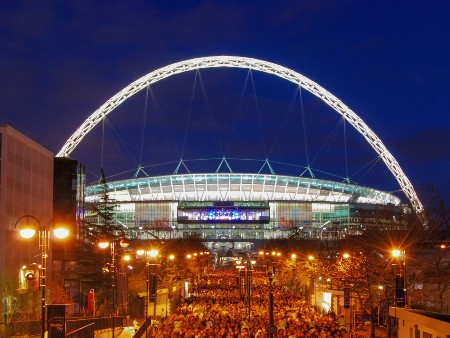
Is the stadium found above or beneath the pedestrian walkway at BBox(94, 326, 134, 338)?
above

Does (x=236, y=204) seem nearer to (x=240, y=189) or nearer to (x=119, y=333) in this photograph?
(x=240, y=189)

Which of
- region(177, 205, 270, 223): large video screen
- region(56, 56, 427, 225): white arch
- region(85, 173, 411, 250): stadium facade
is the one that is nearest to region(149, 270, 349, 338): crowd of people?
region(56, 56, 427, 225): white arch

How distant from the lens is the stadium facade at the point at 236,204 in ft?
558

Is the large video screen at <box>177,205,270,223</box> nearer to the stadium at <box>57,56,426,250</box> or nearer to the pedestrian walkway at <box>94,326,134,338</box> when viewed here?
the stadium at <box>57,56,426,250</box>

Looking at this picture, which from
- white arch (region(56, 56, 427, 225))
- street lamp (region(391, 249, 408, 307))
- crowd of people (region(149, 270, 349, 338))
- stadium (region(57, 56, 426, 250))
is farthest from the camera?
stadium (region(57, 56, 426, 250))

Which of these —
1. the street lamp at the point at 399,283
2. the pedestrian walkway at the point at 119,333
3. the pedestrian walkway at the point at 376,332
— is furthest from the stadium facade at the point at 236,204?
the street lamp at the point at 399,283

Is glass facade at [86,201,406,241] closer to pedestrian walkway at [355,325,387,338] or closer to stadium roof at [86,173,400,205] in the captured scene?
stadium roof at [86,173,400,205]

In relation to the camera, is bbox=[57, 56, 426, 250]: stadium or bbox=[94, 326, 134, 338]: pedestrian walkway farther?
bbox=[57, 56, 426, 250]: stadium

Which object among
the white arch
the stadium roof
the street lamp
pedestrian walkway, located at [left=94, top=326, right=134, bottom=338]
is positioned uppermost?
the white arch

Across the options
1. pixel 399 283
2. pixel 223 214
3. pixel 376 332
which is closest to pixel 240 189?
pixel 223 214

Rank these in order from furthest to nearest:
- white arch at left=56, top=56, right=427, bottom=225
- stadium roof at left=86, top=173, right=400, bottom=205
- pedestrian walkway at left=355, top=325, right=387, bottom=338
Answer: stadium roof at left=86, top=173, right=400, bottom=205
white arch at left=56, top=56, right=427, bottom=225
pedestrian walkway at left=355, top=325, right=387, bottom=338

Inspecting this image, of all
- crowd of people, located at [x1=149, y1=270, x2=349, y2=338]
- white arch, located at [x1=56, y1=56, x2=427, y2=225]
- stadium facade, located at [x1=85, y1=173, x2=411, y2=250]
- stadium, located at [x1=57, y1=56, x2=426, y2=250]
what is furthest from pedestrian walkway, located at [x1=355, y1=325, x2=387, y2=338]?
stadium facade, located at [x1=85, y1=173, x2=411, y2=250]

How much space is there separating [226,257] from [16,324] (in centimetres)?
12573

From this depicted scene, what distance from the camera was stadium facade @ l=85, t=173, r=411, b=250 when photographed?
170 meters
